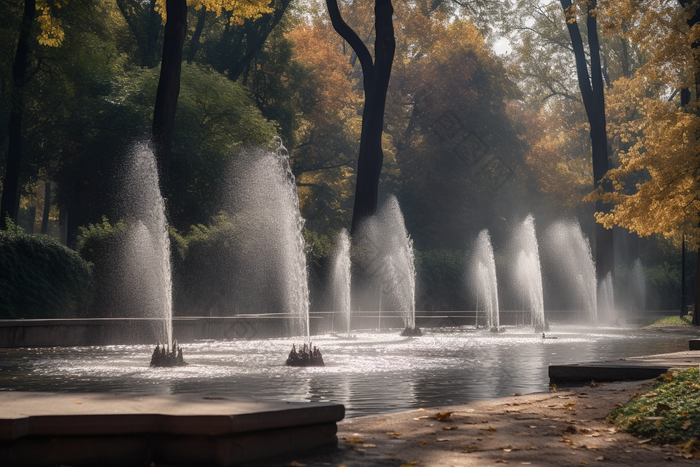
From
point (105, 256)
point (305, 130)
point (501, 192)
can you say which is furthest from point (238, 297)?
point (501, 192)

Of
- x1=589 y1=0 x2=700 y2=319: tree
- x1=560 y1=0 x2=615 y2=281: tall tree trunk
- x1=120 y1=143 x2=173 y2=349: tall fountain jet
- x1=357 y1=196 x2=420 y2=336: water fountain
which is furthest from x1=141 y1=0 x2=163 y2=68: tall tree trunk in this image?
x1=589 y1=0 x2=700 y2=319: tree

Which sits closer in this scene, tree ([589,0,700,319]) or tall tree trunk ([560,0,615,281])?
tree ([589,0,700,319])

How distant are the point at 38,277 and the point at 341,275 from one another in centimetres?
1182

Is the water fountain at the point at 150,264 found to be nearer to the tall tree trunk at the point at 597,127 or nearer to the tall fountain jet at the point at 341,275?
the tall fountain jet at the point at 341,275

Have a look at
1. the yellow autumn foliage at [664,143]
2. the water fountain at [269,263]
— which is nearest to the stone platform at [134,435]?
the water fountain at [269,263]

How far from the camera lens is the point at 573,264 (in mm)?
46438

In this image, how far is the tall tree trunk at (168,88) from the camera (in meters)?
22.1

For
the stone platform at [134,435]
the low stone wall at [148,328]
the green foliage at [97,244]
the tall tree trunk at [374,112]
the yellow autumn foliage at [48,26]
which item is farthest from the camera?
the tall tree trunk at [374,112]

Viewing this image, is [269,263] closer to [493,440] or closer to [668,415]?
[668,415]

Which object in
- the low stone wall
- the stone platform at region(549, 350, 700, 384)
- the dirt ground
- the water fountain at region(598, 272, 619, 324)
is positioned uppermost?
the water fountain at region(598, 272, 619, 324)

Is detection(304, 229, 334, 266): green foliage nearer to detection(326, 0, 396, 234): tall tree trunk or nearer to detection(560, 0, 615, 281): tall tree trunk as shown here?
detection(326, 0, 396, 234): tall tree trunk

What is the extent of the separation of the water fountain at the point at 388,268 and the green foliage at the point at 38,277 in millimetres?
11191

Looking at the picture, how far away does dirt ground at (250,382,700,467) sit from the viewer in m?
4.92

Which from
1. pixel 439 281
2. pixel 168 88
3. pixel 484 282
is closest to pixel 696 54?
pixel 168 88
